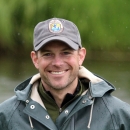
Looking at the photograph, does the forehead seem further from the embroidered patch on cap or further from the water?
the water

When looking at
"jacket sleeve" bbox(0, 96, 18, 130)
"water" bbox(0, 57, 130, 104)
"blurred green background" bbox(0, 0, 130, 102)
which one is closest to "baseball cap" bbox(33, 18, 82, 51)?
"jacket sleeve" bbox(0, 96, 18, 130)

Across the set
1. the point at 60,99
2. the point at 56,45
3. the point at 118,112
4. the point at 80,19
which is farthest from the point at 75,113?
the point at 80,19

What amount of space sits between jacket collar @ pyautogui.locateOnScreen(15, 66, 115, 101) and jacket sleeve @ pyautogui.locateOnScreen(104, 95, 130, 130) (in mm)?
57

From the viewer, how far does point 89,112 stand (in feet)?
9.36

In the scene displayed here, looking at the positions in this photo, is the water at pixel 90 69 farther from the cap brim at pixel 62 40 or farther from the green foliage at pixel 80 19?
the cap brim at pixel 62 40

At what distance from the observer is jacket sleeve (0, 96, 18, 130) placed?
115 inches

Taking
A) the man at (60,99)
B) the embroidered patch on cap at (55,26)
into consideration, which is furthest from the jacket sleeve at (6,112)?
the embroidered patch on cap at (55,26)

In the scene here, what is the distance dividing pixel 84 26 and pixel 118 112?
12.3m

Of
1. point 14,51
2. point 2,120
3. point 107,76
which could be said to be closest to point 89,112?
point 2,120

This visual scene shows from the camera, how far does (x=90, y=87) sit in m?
2.92

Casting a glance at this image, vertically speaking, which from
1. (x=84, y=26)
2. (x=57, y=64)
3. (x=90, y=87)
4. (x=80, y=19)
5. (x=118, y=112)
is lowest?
(x=84, y=26)

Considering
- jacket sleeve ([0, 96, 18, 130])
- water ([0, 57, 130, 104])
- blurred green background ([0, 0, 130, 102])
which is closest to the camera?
jacket sleeve ([0, 96, 18, 130])

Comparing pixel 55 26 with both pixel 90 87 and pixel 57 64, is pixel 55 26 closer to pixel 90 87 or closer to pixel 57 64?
pixel 57 64

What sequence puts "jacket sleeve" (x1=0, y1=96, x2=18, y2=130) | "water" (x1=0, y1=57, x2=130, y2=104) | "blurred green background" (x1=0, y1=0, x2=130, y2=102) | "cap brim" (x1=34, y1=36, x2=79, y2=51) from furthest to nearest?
"blurred green background" (x1=0, y1=0, x2=130, y2=102) < "water" (x1=0, y1=57, x2=130, y2=104) < "jacket sleeve" (x1=0, y1=96, x2=18, y2=130) < "cap brim" (x1=34, y1=36, x2=79, y2=51)
